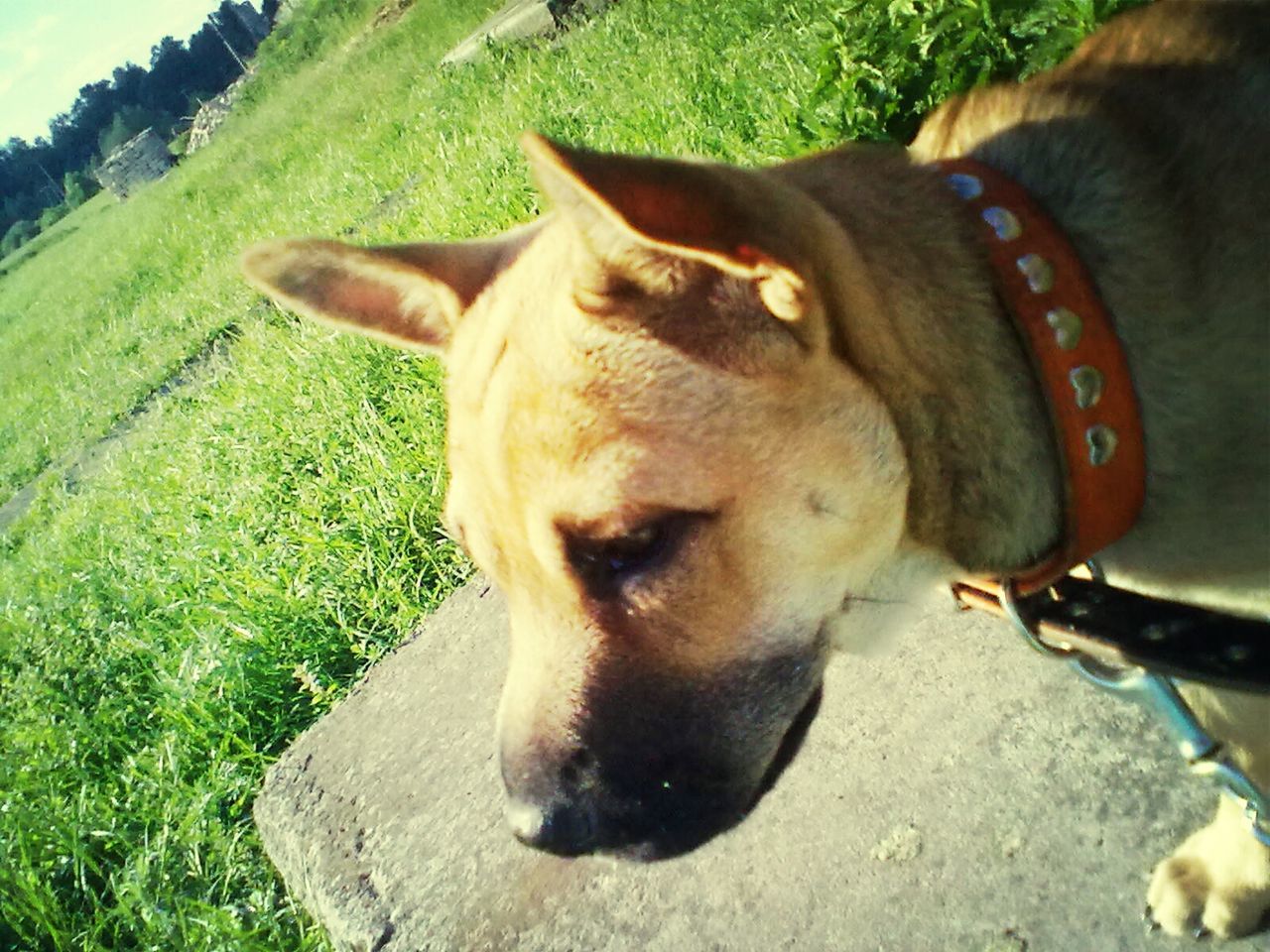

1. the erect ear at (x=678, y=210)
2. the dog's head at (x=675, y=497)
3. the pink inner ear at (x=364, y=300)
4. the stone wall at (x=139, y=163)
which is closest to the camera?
the erect ear at (x=678, y=210)

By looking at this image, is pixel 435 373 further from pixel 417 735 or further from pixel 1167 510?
pixel 1167 510


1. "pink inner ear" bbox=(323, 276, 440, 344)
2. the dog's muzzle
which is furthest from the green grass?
"pink inner ear" bbox=(323, 276, 440, 344)

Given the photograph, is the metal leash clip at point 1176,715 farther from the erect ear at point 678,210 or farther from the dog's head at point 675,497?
the erect ear at point 678,210

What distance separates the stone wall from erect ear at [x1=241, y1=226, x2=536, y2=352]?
4967 centimetres

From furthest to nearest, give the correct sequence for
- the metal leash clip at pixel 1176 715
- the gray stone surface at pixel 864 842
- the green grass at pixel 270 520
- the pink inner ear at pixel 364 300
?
the green grass at pixel 270 520 < the pink inner ear at pixel 364 300 < the gray stone surface at pixel 864 842 < the metal leash clip at pixel 1176 715

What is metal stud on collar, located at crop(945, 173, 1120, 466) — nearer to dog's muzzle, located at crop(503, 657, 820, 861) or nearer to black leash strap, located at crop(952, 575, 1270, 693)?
black leash strap, located at crop(952, 575, 1270, 693)

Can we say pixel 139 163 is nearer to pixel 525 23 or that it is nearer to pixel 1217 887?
pixel 525 23

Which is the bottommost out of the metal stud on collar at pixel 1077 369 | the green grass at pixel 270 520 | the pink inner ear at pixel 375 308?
the green grass at pixel 270 520

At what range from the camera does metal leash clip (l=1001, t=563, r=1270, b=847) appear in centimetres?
158

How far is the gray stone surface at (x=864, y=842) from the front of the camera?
200cm

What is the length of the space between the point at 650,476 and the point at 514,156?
25.1ft

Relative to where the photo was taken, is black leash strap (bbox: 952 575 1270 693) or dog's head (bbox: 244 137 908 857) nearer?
black leash strap (bbox: 952 575 1270 693)

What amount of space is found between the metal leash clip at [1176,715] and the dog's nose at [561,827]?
0.94 m

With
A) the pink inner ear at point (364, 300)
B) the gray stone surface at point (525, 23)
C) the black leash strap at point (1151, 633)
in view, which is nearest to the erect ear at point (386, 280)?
the pink inner ear at point (364, 300)
